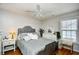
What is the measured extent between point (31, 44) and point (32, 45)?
25 mm

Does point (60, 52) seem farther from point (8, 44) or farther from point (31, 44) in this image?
point (8, 44)

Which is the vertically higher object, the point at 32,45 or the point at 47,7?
the point at 47,7

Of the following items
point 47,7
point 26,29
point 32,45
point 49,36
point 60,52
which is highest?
point 47,7

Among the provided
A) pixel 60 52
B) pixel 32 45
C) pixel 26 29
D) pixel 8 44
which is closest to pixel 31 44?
pixel 32 45

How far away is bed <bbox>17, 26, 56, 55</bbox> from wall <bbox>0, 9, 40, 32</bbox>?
0.08 m

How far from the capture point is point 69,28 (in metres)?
1.92

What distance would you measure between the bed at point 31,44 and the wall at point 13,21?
0.27 feet

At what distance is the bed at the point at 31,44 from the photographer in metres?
1.81

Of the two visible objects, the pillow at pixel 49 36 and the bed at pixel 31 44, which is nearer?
the bed at pixel 31 44

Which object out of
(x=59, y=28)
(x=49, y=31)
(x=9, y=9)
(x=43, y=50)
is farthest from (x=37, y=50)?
(x=9, y=9)

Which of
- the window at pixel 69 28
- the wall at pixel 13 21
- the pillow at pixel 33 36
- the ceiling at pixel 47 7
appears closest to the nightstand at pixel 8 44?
the wall at pixel 13 21

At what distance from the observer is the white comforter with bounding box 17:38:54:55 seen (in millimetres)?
1801

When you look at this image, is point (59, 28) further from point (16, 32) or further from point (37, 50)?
point (16, 32)

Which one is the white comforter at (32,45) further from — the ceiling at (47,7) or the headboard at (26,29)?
the ceiling at (47,7)
